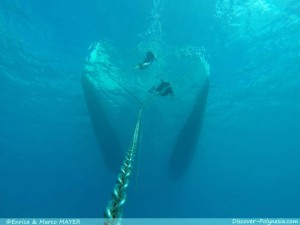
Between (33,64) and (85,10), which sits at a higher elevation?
(85,10)

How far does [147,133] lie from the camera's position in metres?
19.4

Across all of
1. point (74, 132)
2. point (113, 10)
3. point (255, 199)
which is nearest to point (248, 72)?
point (113, 10)

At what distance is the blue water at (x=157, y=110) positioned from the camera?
11.5 metres

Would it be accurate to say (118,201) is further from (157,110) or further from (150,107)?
(157,110)

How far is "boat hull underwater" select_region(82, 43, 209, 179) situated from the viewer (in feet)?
46.1

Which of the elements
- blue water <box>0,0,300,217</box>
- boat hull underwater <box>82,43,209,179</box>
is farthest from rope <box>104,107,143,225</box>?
boat hull underwater <box>82,43,209,179</box>

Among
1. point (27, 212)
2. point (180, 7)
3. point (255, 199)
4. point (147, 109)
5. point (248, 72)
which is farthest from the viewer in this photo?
point (27, 212)

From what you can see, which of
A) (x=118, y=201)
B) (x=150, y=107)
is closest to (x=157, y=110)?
(x=150, y=107)

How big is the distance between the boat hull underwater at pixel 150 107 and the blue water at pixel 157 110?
0.23 m

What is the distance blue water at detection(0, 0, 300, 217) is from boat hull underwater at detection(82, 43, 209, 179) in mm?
234

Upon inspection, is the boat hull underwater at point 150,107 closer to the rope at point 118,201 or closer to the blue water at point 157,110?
the blue water at point 157,110

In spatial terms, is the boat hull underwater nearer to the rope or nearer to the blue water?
the blue water

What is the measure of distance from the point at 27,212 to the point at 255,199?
91.6ft

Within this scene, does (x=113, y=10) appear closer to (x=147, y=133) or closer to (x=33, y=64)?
(x=33, y=64)
